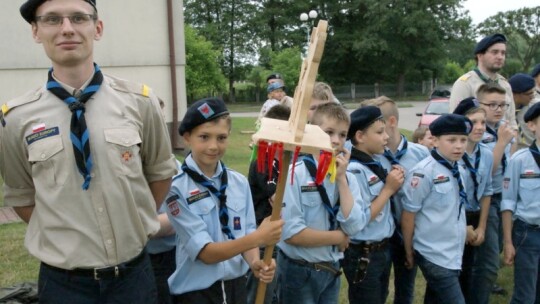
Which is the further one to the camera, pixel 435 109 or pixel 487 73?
pixel 435 109

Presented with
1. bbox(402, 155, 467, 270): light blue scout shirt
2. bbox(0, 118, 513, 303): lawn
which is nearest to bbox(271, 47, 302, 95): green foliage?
bbox(0, 118, 513, 303): lawn

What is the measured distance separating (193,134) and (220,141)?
16 centimetres

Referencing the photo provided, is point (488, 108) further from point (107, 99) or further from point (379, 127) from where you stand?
point (107, 99)

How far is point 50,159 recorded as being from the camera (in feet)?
6.96

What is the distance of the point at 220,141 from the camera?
112 inches

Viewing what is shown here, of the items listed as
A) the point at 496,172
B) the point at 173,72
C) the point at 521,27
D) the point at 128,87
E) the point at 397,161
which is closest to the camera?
the point at 128,87

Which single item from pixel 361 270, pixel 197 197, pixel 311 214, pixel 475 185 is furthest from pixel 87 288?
pixel 475 185

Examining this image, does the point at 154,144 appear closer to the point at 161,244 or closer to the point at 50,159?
the point at 50,159

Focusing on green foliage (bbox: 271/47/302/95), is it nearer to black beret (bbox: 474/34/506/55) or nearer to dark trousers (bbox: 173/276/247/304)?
black beret (bbox: 474/34/506/55)

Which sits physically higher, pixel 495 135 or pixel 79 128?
pixel 79 128

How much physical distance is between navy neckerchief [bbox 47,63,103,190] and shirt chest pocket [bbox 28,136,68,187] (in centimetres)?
6

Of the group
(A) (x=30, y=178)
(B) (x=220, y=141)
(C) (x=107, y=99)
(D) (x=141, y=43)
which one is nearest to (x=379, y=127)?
(B) (x=220, y=141)

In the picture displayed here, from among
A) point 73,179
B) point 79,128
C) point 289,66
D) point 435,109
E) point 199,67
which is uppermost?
point 289,66

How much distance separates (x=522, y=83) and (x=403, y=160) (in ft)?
7.27
